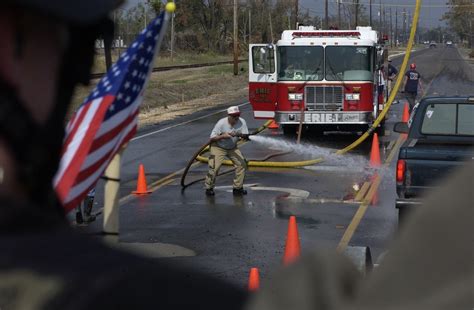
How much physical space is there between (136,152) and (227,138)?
5.71 meters

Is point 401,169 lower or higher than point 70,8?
lower

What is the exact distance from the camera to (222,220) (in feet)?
42.3

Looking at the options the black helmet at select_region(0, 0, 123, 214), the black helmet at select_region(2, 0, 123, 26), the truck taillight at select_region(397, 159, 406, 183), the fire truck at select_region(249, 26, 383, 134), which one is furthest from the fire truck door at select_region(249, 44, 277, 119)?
the black helmet at select_region(2, 0, 123, 26)

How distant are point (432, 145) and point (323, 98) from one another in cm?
1232

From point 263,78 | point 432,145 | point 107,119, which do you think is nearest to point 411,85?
point 263,78

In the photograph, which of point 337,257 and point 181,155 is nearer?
point 337,257

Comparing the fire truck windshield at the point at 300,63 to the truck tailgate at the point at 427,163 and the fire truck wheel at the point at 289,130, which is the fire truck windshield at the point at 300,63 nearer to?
the fire truck wheel at the point at 289,130

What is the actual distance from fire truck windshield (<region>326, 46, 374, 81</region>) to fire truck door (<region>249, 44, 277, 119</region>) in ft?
5.03

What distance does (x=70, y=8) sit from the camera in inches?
45.0

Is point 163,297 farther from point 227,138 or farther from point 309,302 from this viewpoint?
point 227,138

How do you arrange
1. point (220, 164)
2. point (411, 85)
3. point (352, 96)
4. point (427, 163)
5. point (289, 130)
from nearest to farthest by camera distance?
point (427, 163) → point (220, 164) → point (352, 96) → point (289, 130) → point (411, 85)

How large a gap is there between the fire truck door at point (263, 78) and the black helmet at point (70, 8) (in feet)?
68.4

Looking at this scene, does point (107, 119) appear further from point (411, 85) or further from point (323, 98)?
point (411, 85)

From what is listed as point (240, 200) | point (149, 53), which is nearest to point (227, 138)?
point (240, 200)
